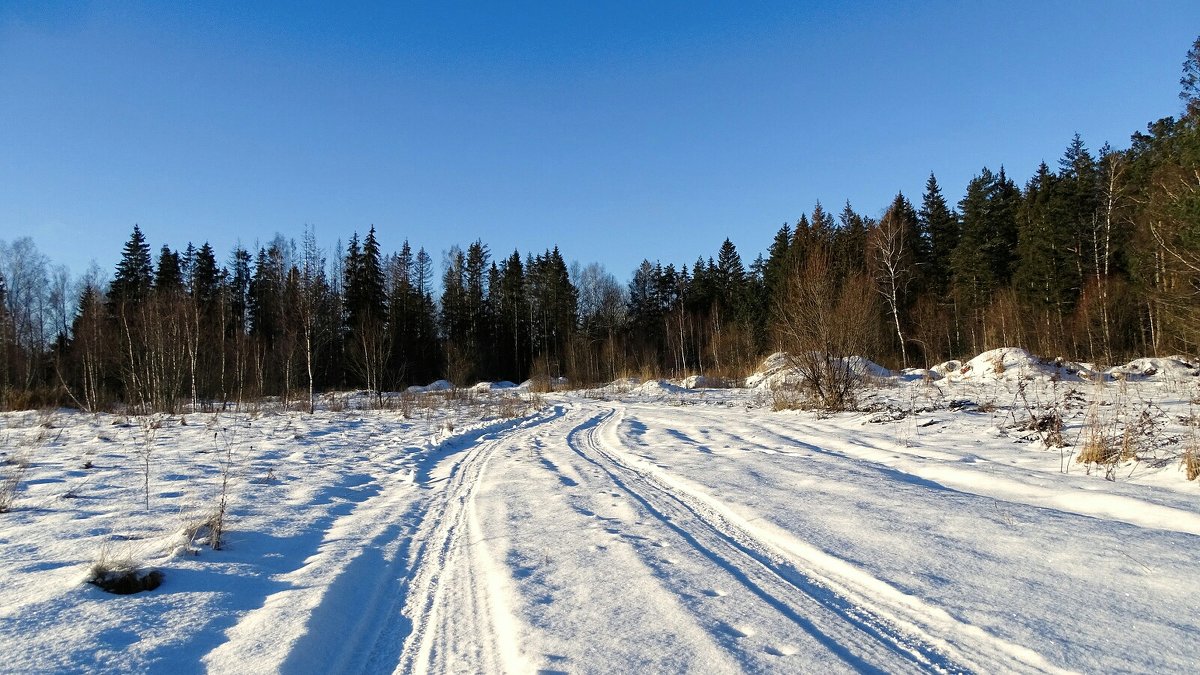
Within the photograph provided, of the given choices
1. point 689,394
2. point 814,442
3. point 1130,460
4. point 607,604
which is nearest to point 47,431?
point 607,604

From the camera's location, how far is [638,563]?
11.9 feet

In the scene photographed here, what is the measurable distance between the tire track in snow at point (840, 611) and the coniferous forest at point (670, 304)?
10.8 m

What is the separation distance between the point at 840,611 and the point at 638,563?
4.17ft

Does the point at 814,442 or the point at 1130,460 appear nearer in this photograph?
the point at 1130,460

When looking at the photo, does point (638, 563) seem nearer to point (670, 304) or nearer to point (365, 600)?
point (365, 600)

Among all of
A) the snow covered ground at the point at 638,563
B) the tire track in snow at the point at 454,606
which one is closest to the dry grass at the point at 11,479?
the snow covered ground at the point at 638,563

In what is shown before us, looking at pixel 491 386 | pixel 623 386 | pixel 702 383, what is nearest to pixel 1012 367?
pixel 702 383

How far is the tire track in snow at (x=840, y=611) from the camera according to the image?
2346 mm

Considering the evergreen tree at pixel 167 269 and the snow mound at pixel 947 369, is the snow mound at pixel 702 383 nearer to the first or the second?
the snow mound at pixel 947 369

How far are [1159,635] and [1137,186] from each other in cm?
3979

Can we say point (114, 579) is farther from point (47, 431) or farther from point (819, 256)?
point (819, 256)

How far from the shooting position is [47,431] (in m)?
11.7

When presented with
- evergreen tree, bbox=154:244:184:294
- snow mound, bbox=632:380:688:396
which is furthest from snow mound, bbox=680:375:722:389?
evergreen tree, bbox=154:244:184:294

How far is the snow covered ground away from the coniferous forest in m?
8.99
